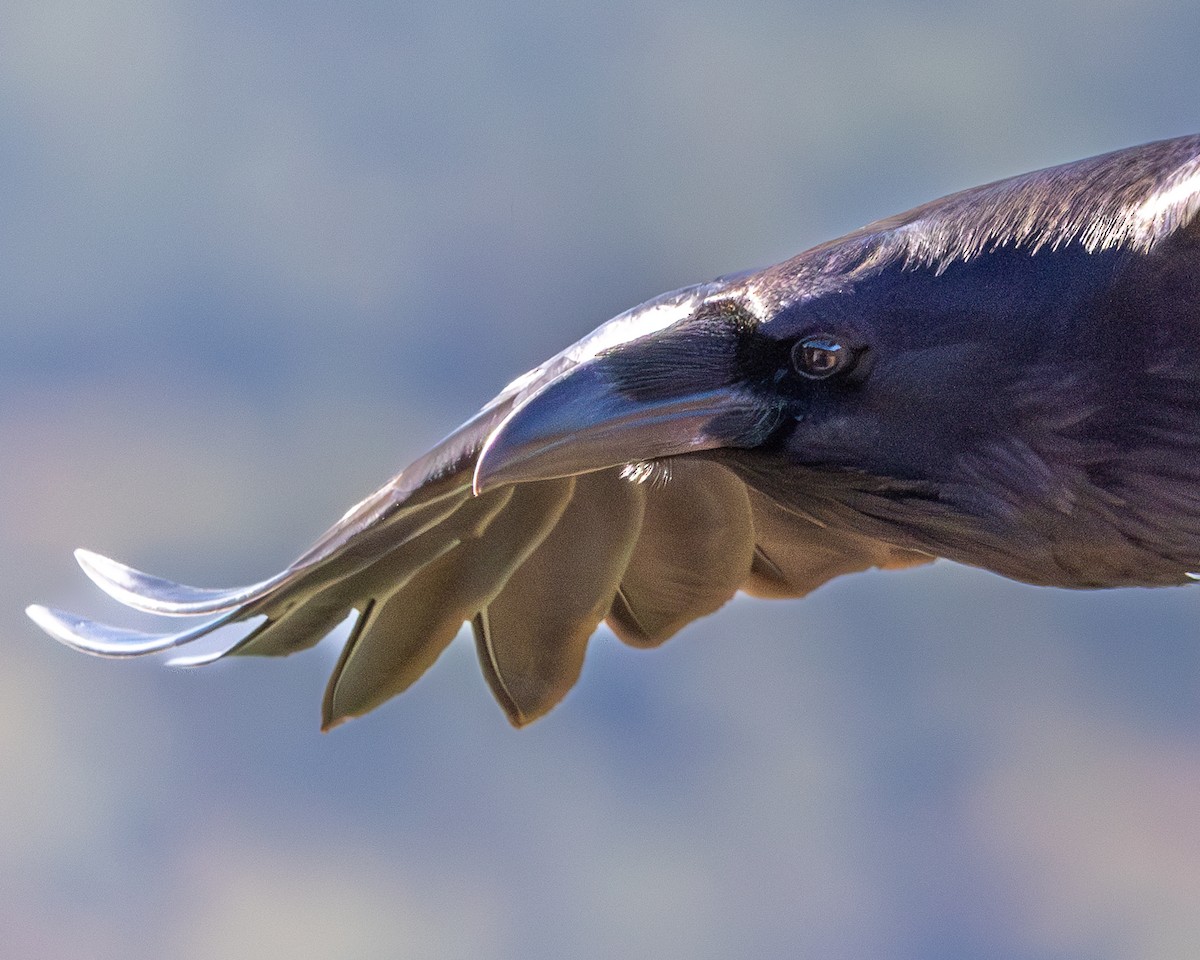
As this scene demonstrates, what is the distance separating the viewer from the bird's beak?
79 centimetres

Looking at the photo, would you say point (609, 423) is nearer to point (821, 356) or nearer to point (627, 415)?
point (627, 415)

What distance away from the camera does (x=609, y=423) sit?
796 millimetres

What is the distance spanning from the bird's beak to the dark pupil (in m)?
0.04

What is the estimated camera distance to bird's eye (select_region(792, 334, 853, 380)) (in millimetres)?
756

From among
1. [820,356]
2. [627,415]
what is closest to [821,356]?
[820,356]

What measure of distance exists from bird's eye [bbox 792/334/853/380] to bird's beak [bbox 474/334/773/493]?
3cm

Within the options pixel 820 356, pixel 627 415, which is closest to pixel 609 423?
pixel 627 415

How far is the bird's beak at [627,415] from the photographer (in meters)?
0.79

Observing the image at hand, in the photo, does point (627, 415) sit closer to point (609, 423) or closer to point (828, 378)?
point (609, 423)

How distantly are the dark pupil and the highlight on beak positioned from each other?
1.5 inches

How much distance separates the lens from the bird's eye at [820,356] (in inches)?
29.8

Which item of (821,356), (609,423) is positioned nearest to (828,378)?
(821,356)

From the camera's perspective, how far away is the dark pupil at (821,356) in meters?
0.76

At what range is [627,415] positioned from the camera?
0.80 meters
